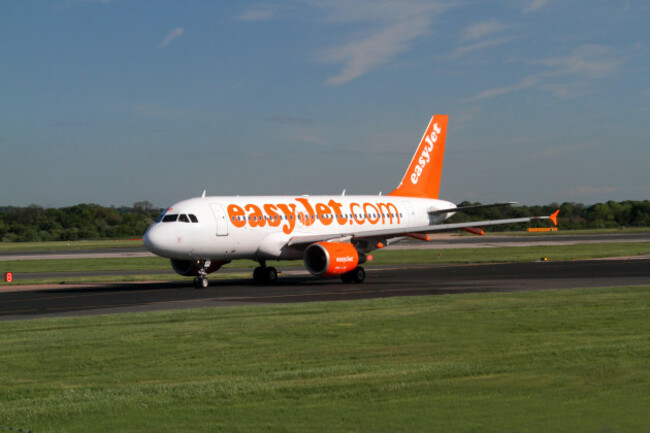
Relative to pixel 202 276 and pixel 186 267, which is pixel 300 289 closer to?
pixel 202 276

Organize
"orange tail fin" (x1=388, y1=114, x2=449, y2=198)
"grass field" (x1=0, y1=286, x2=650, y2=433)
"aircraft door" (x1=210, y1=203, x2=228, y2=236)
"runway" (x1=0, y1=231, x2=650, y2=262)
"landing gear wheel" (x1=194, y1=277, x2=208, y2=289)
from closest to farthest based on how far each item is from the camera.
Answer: "grass field" (x1=0, y1=286, x2=650, y2=433)
"landing gear wheel" (x1=194, y1=277, x2=208, y2=289)
"aircraft door" (x1=210, y1=203, x2=228, y2=236)
"orange tail fin" (x1=388, y1=114, x2=449, y2=198)
"runway" (x1=0, y1=231, x2=650, y2=262)

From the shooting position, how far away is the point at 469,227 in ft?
123

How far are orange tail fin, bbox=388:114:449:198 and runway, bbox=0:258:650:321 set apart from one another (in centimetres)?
665

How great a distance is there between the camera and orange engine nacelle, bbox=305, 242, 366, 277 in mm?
33031

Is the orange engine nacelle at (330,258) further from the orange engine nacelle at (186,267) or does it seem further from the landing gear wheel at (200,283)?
the orange engine nacelle at (186,267)

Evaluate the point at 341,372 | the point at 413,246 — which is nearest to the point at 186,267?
the point at 341,372

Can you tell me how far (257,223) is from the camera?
35.3 meters

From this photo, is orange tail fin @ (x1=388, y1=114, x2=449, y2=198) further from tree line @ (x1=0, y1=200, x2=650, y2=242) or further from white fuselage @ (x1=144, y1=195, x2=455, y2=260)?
tree line @ (x1=0, y1=200, x2=650, y2=242)

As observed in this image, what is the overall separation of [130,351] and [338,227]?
2442 cm

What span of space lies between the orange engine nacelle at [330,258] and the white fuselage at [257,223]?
66.8 inches

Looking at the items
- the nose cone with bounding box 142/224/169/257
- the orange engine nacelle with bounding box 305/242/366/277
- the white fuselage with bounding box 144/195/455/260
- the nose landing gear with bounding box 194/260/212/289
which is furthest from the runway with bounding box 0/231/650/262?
the orange engine nacelle with bounding box 305/242/366/277

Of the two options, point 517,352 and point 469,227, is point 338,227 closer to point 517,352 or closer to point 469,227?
point 469,227

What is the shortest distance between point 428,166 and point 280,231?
Result: 44.0ft

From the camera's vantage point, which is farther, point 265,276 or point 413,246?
point 413,246
